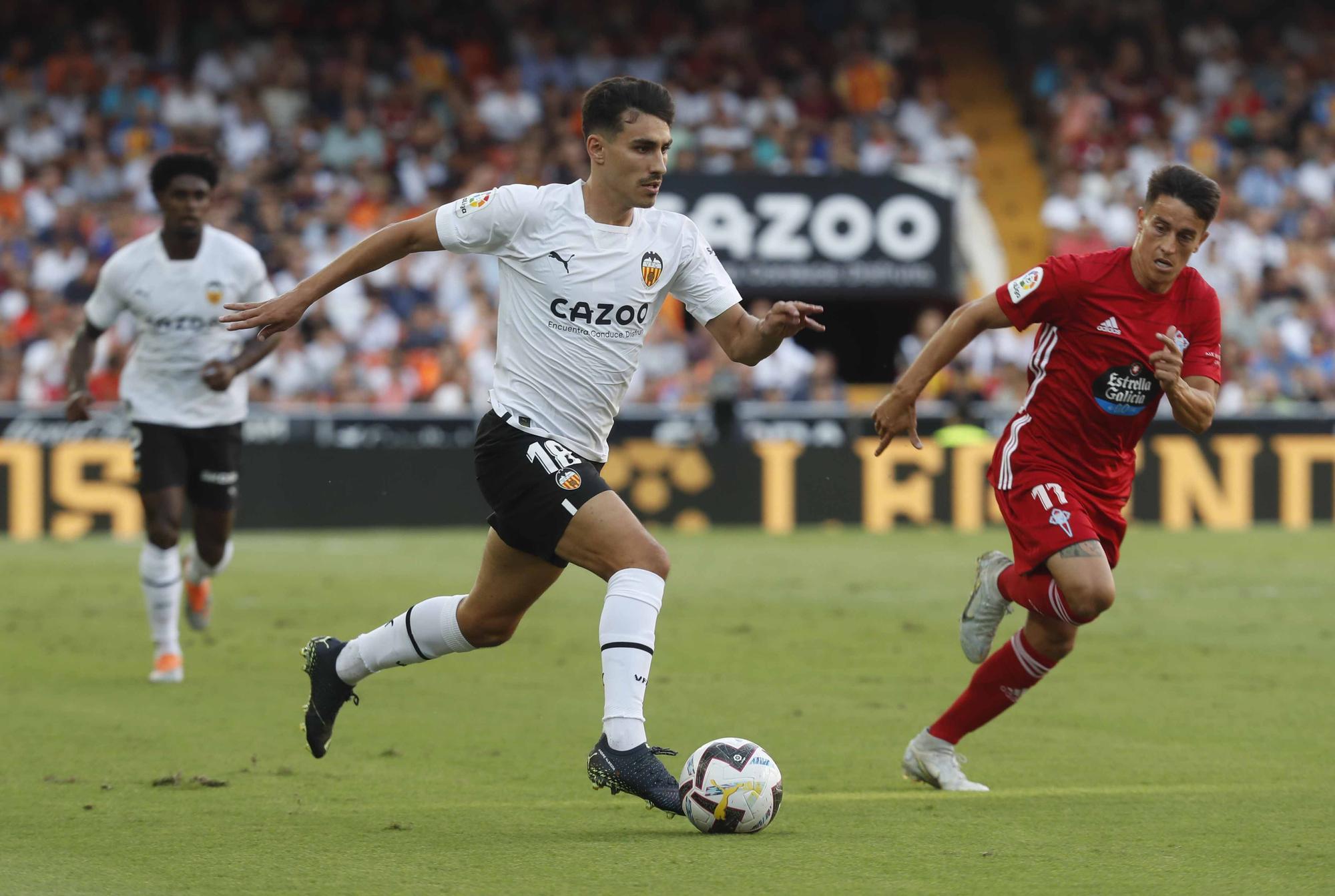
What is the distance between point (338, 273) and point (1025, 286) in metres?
2.37

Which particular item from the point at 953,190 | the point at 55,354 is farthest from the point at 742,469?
the point at 55,354

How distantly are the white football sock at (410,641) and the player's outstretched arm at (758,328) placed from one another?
124 cm

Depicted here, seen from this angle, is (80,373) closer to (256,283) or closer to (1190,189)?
(256,283)

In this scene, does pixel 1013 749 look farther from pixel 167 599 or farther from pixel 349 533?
pixel 349 533

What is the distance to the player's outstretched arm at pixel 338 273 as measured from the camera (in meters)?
5.87

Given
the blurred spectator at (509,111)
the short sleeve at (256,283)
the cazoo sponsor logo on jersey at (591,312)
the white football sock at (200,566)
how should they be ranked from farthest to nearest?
the blurred spectator at (509,111)
the white football sock at (200,566)
the short sleeve at (256,283)
the cazoo sponsor logo on jersey at (591,312)

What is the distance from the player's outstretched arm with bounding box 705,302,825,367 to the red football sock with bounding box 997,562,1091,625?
1.17m

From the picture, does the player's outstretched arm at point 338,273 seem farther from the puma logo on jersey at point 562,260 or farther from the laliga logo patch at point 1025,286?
the laliga logo patch at point 1025,286

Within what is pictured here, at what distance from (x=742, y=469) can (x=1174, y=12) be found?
14.3 meters

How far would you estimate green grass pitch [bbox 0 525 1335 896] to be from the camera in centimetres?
510

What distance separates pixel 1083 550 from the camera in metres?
6.34

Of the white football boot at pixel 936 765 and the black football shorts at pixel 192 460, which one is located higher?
the black football shorts at pixel 192 460

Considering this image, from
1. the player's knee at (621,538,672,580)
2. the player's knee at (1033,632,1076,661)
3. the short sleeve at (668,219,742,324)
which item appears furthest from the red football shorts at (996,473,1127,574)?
the player's knee at (621,538,672,580)

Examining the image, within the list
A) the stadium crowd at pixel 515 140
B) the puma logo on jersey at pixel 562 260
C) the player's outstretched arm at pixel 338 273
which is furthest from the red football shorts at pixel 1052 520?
the stadium crowd at pixel 515 140
